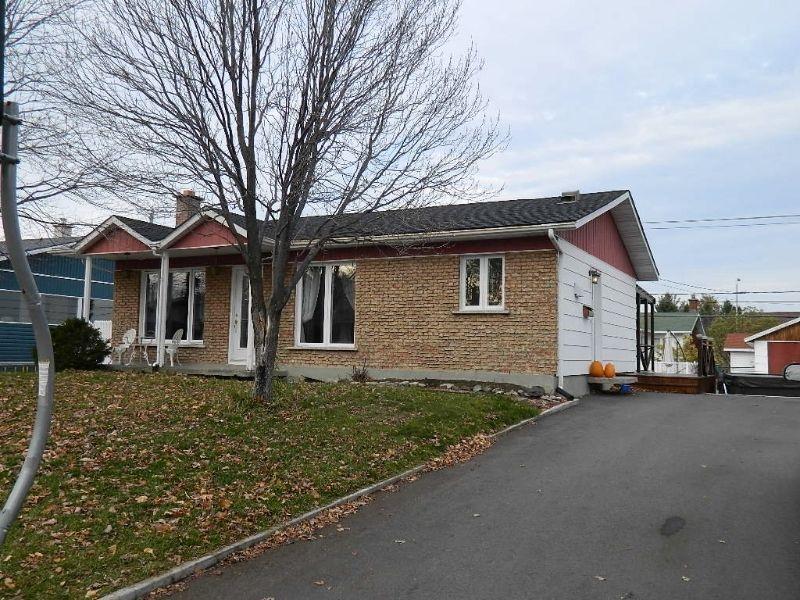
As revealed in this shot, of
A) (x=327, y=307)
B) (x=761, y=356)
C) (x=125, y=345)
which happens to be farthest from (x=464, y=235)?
(x=761, y=356)

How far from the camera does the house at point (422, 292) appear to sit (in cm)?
1406

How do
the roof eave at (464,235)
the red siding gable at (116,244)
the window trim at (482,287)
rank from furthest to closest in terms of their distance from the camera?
the red siding gable at (116,244)
the window trim at (482,287)
the roof eave at (464,235)

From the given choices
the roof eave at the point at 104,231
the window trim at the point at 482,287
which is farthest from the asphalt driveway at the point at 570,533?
the roof eave at the point at 104,231

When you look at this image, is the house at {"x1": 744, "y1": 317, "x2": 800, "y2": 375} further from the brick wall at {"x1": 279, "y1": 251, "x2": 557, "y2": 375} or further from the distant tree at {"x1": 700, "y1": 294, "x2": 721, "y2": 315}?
the distant tree at {"x1": 700, "y1": 294, "x2": 721, "y2": 315}

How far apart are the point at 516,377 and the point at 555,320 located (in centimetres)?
136

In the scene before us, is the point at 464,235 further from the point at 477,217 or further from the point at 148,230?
the point at 148,230

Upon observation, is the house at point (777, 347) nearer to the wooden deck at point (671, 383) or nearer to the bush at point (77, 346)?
the wooden deck at point (671, 383)

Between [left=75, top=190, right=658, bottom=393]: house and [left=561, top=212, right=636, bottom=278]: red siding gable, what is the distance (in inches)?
2.7

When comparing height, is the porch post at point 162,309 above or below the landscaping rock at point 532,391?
above

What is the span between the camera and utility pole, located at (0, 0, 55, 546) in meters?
3.99

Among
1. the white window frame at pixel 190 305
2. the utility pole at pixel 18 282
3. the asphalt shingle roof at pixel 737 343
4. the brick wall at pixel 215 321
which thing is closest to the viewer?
the utility pole at pixel 18 282

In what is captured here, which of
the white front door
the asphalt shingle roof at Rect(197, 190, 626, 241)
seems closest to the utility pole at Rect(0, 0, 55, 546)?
the asphalt shingle roof at Rect(197, 190, 626, 241)

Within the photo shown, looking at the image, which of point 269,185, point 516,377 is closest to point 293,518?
point 269,185

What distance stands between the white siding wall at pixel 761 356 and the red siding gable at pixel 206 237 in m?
38.9
